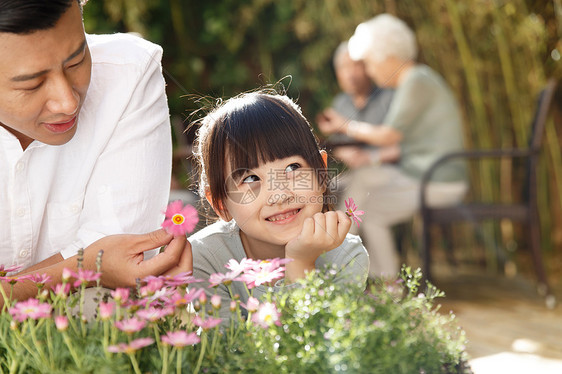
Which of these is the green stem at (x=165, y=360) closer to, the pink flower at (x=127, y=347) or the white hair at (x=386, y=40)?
the pink flower at (x=127, y=347)

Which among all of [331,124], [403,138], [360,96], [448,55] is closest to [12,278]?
[331,124]

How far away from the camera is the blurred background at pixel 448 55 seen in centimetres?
367

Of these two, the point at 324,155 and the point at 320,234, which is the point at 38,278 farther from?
the point at 324,155

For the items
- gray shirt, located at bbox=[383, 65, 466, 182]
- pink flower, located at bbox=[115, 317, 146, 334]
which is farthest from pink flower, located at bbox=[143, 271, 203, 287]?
gray shirt, located at bbox=[383, 65, 466, 182]

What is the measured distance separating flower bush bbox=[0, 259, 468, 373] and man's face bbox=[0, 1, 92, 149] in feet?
0.96

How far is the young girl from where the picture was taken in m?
1.05

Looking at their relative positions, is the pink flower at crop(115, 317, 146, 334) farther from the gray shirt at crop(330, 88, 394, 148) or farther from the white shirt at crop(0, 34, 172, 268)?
the gray shirt at crop(330, 88, 394, 148)

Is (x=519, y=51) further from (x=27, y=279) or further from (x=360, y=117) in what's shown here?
(x=27, y=279)

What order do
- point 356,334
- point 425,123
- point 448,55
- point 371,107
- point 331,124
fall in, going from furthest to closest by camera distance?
point 448,55 → point 371,107 → point 425,123 → point 331,124 → point 356,334

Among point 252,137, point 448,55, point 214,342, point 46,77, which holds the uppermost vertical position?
point 448,55

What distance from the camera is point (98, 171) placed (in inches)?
44.6

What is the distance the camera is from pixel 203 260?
1.16m

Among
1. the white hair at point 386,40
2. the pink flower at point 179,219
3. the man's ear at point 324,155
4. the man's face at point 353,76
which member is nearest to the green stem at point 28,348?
the pink flower at point 179,219

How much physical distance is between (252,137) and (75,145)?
12.9 inches
